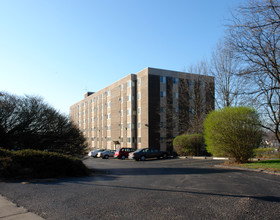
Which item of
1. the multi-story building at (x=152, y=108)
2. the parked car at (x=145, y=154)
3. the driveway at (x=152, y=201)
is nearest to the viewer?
the driveway at (x=152, y=201)

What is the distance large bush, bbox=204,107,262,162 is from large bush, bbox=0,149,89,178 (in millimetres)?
9725

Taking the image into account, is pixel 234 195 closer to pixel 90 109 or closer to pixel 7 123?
pixel 7 123

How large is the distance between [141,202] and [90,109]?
6302 cm

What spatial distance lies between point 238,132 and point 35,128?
14.5 meters

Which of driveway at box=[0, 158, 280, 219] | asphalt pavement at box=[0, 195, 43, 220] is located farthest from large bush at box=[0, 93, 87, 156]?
asphalt pavement at box=[0, 195, 43, 220]

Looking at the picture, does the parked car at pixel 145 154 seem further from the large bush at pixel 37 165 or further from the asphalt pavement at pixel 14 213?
the asphalt pavement at pixel 14 213

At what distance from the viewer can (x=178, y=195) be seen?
7.46 meters

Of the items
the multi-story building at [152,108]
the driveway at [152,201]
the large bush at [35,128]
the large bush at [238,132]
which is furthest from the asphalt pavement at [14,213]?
the multi-story building at [152,108]

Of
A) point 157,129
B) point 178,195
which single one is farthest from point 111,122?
point 178,195

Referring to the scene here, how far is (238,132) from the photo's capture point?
17.4m

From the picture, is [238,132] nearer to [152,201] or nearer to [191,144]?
[191,144]

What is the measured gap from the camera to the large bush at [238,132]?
1734cm

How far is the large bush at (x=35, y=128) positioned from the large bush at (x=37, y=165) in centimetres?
517

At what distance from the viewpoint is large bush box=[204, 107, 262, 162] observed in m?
17.3
